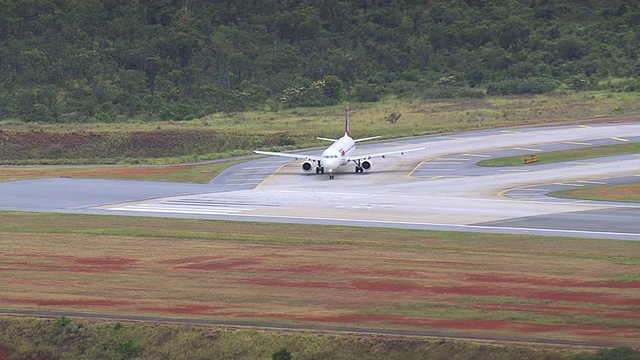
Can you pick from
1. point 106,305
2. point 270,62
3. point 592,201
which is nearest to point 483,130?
point 592,201

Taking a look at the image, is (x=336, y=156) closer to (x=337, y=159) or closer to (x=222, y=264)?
(x=337, y=159)

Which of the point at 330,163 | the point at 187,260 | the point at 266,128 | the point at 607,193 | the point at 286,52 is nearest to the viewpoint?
the point at 187,260

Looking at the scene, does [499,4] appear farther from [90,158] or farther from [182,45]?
[90,158]

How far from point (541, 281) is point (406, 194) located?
3107 centimetres

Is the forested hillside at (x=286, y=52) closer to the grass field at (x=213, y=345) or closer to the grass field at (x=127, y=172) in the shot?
the grass field at (x=127, y=172)

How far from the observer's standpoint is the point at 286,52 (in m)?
167

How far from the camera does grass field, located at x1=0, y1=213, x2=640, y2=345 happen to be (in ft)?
136

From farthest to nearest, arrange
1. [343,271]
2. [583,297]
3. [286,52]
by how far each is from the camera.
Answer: [286,52] → [343,271] → [583,297]

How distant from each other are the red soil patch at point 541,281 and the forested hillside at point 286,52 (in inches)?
3711

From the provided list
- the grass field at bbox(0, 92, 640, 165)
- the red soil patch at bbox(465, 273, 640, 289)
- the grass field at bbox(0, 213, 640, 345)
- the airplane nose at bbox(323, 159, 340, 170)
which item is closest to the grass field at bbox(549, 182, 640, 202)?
the grass field at bbox(0, 213, 640, 345)

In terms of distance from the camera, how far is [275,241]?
60.5 metres

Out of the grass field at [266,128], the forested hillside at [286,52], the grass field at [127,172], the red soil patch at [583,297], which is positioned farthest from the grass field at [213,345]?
the forested hillside at [286,52]

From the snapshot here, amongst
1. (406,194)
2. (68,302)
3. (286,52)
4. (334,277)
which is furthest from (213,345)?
(286,52)

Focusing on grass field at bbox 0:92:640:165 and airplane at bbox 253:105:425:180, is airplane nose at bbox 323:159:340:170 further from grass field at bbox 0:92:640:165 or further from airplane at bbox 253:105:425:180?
grass field at bbox 0:92:640:165
